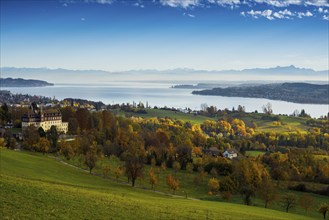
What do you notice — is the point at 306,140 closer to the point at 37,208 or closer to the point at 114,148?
the point at 114,148

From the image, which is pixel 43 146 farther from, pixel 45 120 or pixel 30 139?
pixel 45 120

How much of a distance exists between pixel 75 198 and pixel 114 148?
57.8 m

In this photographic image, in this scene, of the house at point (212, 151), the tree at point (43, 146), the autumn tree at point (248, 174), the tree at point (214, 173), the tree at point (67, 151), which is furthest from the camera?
the house at point (212, 151)

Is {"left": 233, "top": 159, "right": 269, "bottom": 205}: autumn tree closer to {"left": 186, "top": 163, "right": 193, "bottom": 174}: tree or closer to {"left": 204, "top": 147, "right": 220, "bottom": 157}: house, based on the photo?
→ {"left": 186, "top": 163, "right": 193, "bottom": 174}: tree

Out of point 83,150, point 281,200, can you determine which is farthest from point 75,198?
point 83,150

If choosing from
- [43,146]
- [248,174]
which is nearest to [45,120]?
[43,146]

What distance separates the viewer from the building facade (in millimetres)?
96688

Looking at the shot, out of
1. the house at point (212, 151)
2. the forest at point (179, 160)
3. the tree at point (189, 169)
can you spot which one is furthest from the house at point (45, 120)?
the tree at point (189, 169)

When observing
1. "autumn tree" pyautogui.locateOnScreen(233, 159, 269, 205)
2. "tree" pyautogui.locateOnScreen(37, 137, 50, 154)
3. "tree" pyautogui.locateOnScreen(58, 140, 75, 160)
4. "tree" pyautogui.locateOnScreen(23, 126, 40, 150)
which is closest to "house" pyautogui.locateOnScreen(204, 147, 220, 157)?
"autumn tree" pyautogui.locateOnScreen(233, 159, 269, 205)

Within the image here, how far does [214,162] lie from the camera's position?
72.6 meters

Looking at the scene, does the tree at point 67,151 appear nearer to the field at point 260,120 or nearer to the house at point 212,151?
the house at point 212,151

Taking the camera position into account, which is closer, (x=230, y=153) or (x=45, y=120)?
(x=230, y=153)

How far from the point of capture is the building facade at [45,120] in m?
96.7

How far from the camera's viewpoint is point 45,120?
10019 cm
